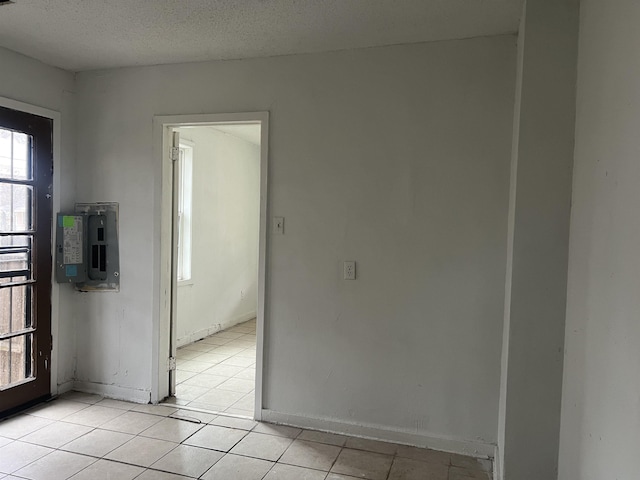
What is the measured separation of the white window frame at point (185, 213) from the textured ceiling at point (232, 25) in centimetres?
189

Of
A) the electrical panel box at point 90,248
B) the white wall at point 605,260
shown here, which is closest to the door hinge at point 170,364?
the electrical panel box at point 90,248

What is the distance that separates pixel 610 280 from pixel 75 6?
2.76m

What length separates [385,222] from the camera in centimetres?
294

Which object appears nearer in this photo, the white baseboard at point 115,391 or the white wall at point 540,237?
the white wall at point 540,237

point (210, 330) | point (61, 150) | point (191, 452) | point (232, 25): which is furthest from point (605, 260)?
point (210, 330)

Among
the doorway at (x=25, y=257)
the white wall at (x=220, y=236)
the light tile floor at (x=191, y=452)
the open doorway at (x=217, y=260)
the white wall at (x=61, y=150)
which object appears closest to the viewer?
the light tile floor at (x=191, y=452)

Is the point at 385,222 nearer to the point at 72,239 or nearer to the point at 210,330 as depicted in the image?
the point at 72,239

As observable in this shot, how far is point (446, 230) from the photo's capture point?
2.83m

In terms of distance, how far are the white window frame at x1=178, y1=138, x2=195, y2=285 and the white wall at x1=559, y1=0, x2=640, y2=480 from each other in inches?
156

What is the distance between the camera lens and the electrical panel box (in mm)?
3480

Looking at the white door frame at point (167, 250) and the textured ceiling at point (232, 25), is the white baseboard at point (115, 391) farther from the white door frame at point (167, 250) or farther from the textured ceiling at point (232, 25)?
the textured ceiling at point (232, 25)

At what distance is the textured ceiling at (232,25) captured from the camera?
2.39m

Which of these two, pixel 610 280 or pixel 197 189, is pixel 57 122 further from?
pixel 610 280

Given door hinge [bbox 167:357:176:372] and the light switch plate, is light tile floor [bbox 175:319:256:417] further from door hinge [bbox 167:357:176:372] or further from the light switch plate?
the light switch plate
